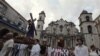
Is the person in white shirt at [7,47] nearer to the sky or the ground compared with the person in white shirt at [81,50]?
nearer to the sky

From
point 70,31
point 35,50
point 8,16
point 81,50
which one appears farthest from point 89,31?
point 35,50

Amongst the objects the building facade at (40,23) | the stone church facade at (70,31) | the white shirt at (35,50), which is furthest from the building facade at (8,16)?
the stone church facade at (70,31)

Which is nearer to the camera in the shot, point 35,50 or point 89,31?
point 35,50

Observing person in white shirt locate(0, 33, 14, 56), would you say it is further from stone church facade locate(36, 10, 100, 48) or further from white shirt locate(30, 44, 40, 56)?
stone church facade locate(36, 10, 100, 48)

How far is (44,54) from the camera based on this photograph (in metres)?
7.05

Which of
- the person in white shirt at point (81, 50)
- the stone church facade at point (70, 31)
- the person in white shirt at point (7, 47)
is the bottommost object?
the person in white shirt at point (81, 50)

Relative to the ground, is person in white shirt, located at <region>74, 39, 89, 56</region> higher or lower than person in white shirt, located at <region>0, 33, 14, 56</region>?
lower

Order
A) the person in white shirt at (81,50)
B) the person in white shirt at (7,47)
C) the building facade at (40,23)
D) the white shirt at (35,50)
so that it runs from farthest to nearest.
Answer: the building facade at (40,23)
the person in white shirt at (81,50)
the white shirt at (35,50)
the person in white shirt at (7,47)

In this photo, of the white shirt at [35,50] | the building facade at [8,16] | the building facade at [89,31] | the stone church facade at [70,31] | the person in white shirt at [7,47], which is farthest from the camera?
the stone church facade at [70,31]

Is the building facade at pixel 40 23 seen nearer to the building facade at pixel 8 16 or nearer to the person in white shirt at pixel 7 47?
the building facade at pixel 8 16

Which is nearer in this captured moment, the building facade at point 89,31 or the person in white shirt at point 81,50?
the person in white shirt at point 81,50

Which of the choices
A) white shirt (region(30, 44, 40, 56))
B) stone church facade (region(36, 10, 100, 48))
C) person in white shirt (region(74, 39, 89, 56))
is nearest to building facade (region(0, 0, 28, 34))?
white shirt (region(30, 44, 40, 56))

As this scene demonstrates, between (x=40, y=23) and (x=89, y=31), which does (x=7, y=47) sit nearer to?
(x=89, y=31)

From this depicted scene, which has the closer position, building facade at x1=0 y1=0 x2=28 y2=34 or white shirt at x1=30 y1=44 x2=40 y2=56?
white shirt at x1=30 y1=44 x2=40 y2=56
